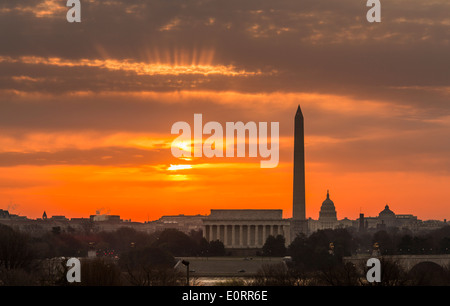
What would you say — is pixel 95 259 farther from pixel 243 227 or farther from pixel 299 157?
pixel 243 227

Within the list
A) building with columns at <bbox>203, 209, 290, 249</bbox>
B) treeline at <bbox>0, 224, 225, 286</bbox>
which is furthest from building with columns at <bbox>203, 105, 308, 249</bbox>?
treeline at <bbox>0, 224, 225, 286</bbox>

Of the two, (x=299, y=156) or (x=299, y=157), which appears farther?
(x=299, y=157)

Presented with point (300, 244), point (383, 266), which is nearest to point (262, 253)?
point (300, 244)

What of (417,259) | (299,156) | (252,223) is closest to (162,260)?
(417,259)

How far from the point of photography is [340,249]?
496 ft

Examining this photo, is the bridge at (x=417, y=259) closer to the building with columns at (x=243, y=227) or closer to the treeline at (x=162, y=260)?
the treeline at (x=162, y=260)

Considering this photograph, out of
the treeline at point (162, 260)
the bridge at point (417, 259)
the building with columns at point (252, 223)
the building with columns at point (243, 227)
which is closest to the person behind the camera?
the treeline at point (162, 260)

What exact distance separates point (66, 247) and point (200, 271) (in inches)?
1406

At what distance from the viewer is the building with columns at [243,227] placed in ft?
623

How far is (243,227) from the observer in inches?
7510

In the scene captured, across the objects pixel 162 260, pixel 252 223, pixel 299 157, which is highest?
pixel 299 157

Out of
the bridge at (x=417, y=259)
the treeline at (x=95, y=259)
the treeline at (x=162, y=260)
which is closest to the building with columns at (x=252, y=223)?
the treeline at (x=95, y=259)

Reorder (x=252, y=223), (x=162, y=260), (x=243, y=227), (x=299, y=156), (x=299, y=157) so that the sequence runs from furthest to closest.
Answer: (x=243, y=227) < (x=252, y=223) < (x=299, y=157) < (x=299, y=156) < (x=162, y=260)

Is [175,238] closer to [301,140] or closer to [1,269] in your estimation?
[301,140]
